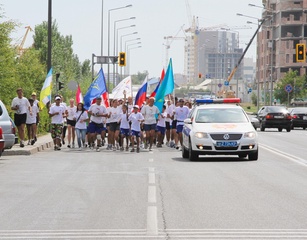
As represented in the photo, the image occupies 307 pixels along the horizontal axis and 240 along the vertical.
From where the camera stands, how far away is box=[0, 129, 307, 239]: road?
34.7 feet

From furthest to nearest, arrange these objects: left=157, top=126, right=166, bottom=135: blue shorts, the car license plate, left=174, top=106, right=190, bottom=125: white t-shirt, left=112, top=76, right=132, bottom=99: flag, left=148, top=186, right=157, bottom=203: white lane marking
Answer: left=112, top=76, right=132, bottom=99: flag → left=157, top=126, right=166, bottom=135: blue shorts → left=174, top=106, right=190, bottom=125: white t-shirt → the car license plate → left=148, top=186, right=157, bottom=203: white lane marking

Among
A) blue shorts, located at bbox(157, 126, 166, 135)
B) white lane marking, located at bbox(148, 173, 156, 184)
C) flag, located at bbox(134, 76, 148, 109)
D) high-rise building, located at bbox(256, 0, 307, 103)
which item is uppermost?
high-rise building, located at bbox(256, 0, 307, 103)

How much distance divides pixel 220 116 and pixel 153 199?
11578mm

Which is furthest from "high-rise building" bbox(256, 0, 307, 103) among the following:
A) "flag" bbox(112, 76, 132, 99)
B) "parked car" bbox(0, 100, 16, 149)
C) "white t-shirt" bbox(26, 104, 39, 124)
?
"parked car" bbox(0, 100, 16, 149)

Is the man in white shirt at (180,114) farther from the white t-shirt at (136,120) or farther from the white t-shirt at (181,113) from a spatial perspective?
the white t-shirt at (136,120)

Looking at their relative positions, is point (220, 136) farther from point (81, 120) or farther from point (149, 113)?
point (81, 120)

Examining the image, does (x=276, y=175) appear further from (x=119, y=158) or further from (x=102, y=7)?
(x=102, y=7)

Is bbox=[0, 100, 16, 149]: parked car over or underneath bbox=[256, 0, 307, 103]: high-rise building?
underneath

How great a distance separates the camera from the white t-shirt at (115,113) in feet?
104

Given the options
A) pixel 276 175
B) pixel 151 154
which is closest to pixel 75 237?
pixel 276 175

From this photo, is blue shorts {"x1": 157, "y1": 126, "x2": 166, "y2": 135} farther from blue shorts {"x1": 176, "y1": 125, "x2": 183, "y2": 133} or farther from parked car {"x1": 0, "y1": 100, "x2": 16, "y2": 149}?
parked car {"x1": 0, "y1": 100, "x2": 16, "y2": 149}

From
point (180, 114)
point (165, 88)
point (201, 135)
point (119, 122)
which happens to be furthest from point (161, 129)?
point (201, 135)

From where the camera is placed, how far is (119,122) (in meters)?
32.2

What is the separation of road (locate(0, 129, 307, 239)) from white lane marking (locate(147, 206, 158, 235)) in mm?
11
